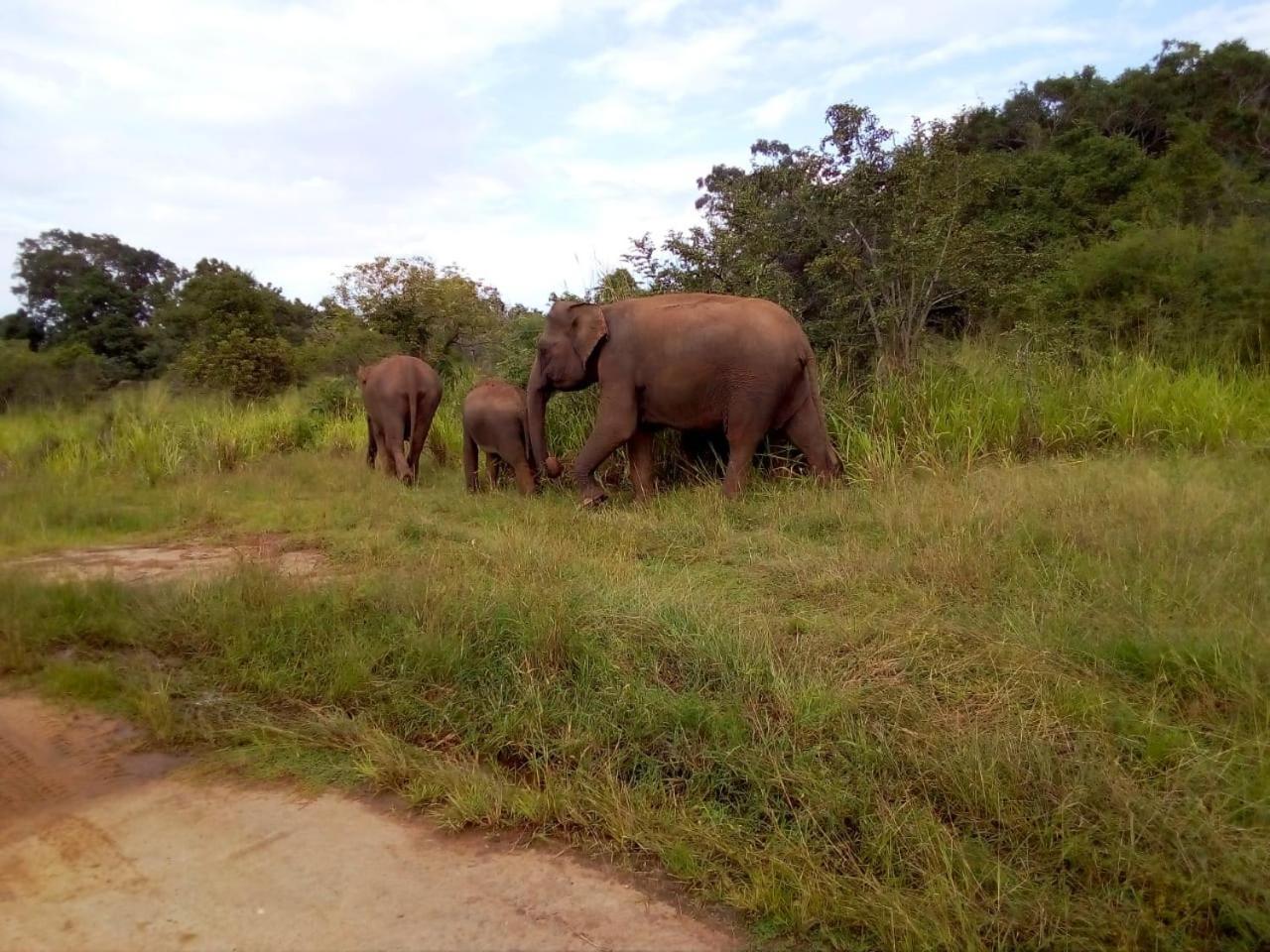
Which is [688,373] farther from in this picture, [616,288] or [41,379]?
[41,379]

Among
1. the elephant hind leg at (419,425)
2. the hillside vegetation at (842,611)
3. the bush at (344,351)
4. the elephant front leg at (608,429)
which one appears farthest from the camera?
the bush at (344,351)

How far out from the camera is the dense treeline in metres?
9.01

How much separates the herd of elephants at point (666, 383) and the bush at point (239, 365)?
959 cm

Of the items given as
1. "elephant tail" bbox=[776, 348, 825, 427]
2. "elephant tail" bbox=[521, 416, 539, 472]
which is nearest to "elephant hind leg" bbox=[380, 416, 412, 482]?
"elephant tail" bbox=[521, 416, 539, 472]

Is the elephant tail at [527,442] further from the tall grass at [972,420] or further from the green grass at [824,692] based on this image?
the green grass at [824,692]

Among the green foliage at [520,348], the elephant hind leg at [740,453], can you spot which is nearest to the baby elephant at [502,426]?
the green foliage at [520,348]


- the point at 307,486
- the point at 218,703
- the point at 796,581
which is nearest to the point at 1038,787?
the point at 796,581

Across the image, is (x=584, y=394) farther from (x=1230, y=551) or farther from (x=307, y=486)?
(x=1230, y=551)

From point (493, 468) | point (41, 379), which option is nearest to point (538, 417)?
point (493, 468)

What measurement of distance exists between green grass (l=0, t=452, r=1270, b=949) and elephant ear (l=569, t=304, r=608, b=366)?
2.34m

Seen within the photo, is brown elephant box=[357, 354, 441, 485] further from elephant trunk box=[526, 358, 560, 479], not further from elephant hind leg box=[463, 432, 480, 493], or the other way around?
elephant trunk box=[526, 358, 560, 479]

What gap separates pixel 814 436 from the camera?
7.48 meters

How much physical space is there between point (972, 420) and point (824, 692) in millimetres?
4824

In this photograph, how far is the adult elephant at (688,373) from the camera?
23.7 ft
